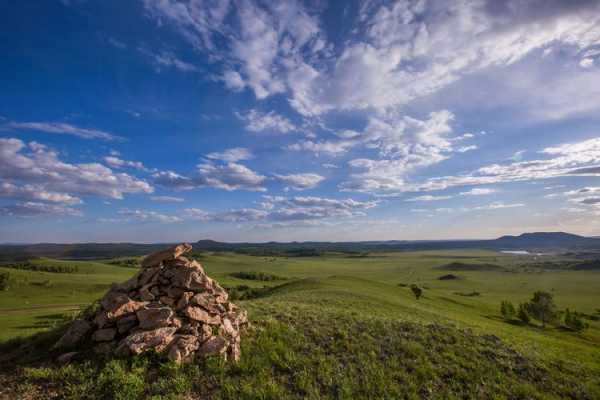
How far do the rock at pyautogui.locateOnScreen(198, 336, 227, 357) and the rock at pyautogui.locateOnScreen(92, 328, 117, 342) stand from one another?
11.8 ft

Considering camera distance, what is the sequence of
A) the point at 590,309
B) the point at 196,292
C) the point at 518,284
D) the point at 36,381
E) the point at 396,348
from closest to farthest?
1. the point at 36,381
2. the point at 396,348
3. the point at 196,292
4. the point at 590,309
5. the point at 518,284

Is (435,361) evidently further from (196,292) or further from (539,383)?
(196,292)

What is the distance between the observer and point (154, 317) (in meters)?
11.7

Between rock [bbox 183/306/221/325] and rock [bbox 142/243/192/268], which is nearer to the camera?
rock [bbox 183/306/221/325]

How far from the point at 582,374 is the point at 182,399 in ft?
50.9

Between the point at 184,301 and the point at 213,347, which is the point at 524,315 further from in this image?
the point at 184,301

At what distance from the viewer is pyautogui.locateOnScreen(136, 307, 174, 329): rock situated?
11.5 m

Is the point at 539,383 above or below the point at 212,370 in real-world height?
below

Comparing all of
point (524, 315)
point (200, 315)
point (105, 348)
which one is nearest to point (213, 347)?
point (200, 315)

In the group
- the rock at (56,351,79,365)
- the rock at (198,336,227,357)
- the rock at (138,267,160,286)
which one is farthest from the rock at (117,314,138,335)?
the rock at (198,336,227,357)

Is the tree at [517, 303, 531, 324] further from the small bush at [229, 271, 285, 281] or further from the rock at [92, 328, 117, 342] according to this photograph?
the small bush at [229, 271, 285, 281]

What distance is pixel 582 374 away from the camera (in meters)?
11.9

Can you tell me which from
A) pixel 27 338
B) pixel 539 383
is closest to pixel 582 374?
pixel 539 383

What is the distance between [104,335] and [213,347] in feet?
14.2
